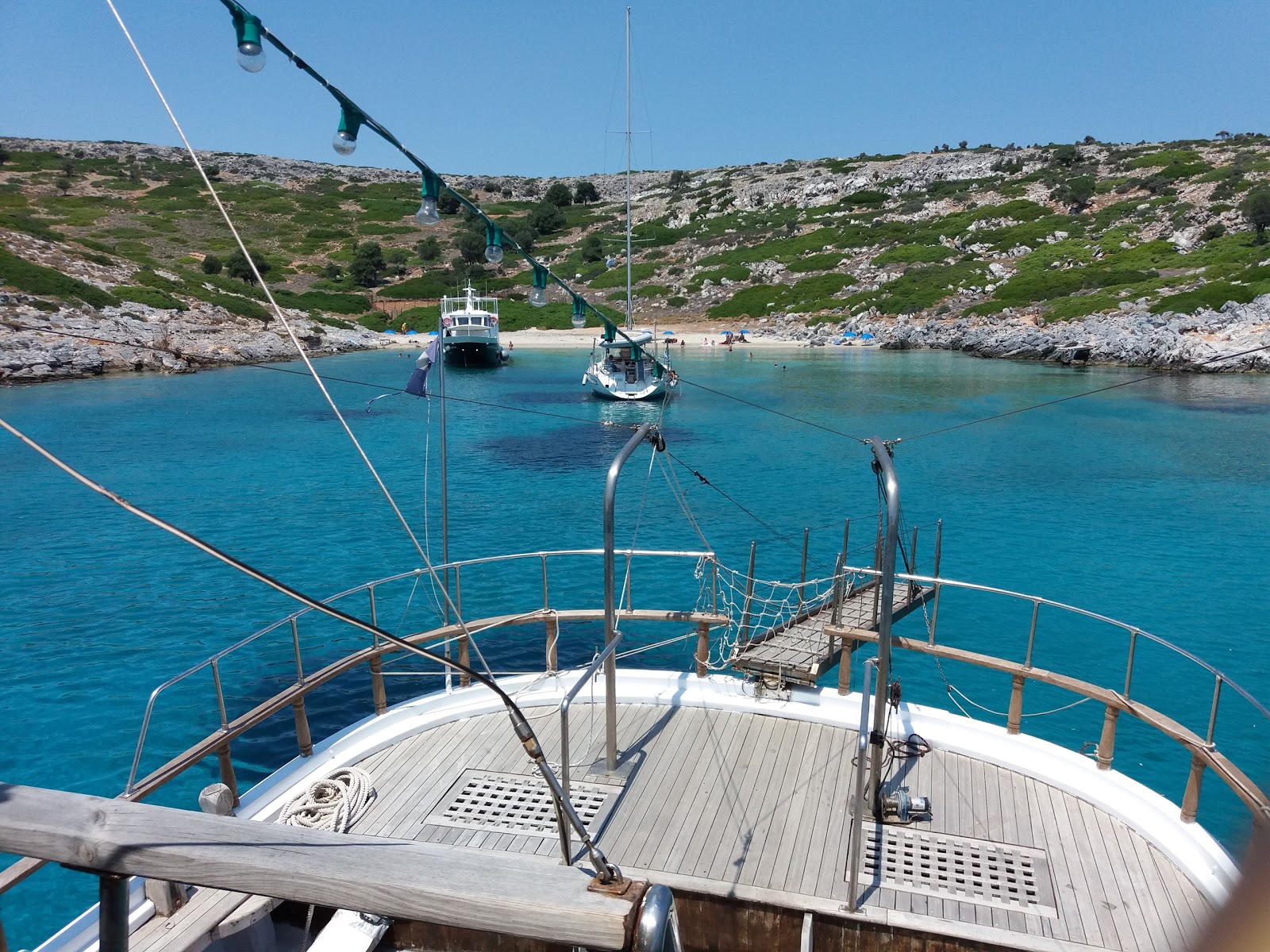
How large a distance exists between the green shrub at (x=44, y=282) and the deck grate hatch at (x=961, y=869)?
67.8m

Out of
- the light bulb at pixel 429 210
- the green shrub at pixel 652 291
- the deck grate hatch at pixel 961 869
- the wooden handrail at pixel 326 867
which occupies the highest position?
the green shrub at pixel 652 291

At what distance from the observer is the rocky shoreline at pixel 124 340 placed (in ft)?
172

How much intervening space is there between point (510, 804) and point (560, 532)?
1539 cm

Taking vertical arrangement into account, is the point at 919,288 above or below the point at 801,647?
above

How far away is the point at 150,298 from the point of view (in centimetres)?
6506

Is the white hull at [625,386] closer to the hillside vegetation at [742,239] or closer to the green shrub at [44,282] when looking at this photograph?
the hillside vegetation at [742,239]

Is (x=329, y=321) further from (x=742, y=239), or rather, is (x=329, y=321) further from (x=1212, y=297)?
(x=1212, y=297)

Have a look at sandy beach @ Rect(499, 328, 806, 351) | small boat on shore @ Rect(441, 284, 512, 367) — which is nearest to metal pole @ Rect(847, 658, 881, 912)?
small boat on shore @ Rect(441, 284, 512, 367)

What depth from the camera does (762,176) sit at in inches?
5482

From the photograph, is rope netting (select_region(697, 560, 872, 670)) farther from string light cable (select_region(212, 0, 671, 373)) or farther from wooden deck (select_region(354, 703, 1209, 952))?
string light cable (select_region(212, 0, 671, 373))

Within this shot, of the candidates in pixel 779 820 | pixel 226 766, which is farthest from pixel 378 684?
pixel 779 820

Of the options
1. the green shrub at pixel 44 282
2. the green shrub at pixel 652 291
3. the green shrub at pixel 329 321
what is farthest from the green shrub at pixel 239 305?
the green shrub at pixel 652 291

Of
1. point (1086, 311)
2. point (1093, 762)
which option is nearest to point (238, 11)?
point (1093, 762)

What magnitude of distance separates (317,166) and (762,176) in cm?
9505
